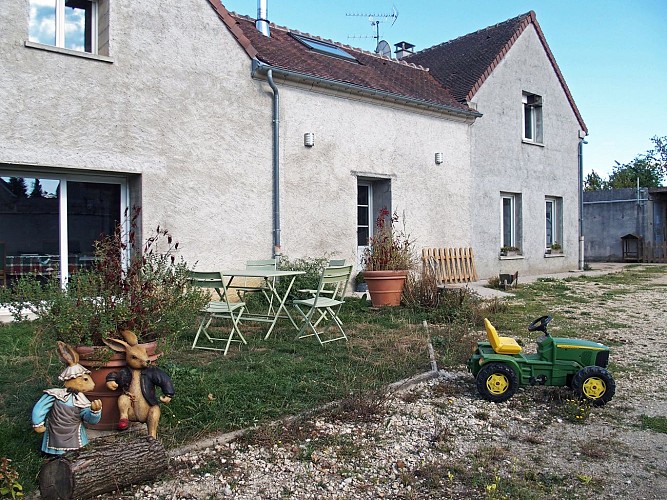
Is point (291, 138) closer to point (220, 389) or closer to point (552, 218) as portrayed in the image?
point (220, 389)

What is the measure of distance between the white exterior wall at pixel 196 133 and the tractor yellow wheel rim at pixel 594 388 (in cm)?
614

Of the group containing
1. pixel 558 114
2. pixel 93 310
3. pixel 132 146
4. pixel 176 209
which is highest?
pixel 558 114

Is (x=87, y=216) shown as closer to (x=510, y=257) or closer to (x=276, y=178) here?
(x=276, y=178)

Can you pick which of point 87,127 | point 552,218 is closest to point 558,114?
point 552,218

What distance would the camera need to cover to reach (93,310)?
11.4 feet

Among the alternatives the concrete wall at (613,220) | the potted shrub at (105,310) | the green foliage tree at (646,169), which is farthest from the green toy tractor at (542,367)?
the green foliage tree at (646,169)

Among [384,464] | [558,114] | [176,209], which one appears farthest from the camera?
[558,114]

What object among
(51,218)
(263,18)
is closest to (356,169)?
(263,18)

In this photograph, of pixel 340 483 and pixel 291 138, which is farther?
pixel 291 138

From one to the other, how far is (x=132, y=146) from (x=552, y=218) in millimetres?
12575

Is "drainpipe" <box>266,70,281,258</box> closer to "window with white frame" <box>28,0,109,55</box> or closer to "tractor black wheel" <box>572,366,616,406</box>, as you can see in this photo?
"window with white frame" <box>28,0,109,55</box>

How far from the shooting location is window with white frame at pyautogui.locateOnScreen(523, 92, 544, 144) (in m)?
15.8

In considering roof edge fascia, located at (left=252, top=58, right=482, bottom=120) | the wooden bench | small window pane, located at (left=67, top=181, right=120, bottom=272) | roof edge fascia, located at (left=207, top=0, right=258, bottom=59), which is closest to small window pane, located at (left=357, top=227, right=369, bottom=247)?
the wooden bench

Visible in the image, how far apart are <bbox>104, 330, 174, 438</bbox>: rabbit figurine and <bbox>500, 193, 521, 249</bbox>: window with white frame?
12853mm
